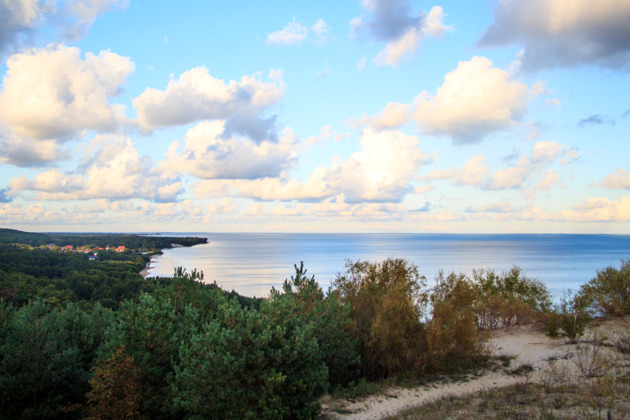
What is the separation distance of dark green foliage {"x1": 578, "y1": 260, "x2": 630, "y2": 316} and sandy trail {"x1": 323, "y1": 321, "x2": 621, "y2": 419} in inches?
43.9

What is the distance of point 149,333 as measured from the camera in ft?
36.4

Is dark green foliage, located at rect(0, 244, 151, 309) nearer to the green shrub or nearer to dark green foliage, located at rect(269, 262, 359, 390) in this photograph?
dark green foliage, located at rect(269, 262, 359, 390)

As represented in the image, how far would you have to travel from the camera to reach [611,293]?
20500 millimetres

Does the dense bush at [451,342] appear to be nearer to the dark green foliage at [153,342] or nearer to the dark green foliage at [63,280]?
the dark green foliage at [153,342]

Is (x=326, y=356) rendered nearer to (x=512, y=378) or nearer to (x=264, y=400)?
(x=264, y=400)

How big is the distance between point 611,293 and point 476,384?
11.7m

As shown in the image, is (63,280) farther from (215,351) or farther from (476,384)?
(476,384)

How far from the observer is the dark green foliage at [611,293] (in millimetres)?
20016

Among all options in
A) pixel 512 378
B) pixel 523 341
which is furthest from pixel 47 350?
pixel 523 341

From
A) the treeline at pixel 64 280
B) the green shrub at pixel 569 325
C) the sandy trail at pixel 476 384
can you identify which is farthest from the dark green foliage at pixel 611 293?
the treeline at pixel 64 280

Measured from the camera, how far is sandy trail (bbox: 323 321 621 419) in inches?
456

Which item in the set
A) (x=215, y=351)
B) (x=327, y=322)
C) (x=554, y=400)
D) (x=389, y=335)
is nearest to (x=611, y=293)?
(x=389, y=335)

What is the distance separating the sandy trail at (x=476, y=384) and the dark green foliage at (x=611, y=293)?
1.11m

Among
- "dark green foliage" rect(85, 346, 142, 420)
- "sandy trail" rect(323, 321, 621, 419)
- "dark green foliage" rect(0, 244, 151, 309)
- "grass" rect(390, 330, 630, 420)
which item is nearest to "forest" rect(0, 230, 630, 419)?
"dark green foliage" rect(85, 346, 142, 420)
